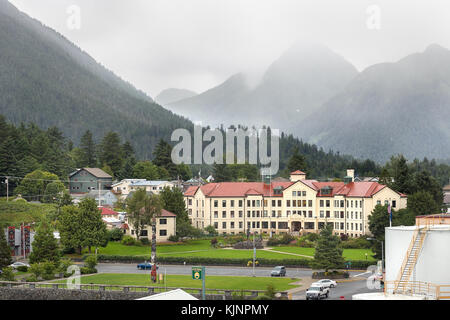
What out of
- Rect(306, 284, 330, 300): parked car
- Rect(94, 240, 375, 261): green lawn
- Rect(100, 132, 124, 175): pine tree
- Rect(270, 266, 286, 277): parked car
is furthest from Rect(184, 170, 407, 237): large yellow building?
Rect(100, 132, 124, 175): pine tree

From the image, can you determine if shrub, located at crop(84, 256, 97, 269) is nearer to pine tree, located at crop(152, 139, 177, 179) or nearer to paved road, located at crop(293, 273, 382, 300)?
paved road, located at crop(293, 273, 382, 300)

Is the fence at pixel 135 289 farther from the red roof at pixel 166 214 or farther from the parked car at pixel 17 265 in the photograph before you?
the red roof at pixel 166 214

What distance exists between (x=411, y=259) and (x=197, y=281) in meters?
24.4

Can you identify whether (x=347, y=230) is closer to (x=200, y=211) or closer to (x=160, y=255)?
(x=200, y=211)

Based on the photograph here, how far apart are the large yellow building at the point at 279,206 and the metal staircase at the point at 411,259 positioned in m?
54.3

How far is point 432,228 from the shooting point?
43.4 meters

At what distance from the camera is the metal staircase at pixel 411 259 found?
4181 centimetres

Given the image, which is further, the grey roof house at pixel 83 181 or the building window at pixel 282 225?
the grey roof house at pixel 83 181

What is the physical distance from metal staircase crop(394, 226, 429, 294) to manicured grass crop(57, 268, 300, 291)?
16837mm

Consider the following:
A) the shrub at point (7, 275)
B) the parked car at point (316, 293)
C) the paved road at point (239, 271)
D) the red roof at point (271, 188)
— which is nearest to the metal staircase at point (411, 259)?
the parked car at point (316, 293)

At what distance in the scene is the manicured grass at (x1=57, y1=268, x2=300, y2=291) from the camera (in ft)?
194

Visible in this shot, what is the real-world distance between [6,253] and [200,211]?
42573 mm

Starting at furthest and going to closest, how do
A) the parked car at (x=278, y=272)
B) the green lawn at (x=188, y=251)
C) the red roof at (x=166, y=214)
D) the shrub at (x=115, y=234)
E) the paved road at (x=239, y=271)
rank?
the red roof at (x=166, y=214) → the shrub at (x=115, y=234) → the green lawn at (x=188, y=251) → the parked car at (x=278, y=272) → the paved road at (x=239, y=271)

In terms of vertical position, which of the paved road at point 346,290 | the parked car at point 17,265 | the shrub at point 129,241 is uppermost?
the shrub at point 129,241
